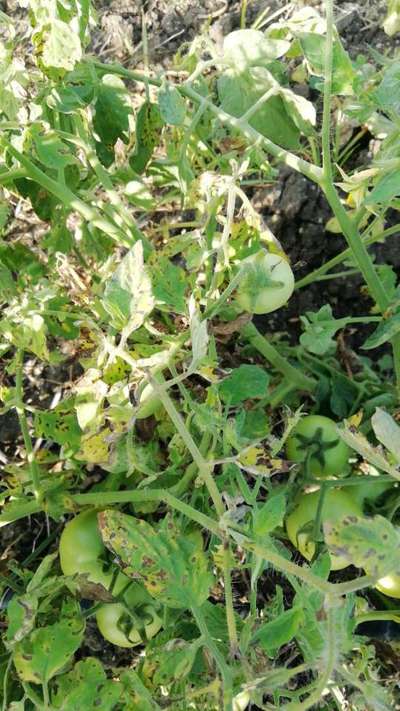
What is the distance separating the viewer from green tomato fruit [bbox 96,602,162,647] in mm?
1118

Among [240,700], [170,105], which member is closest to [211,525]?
[240,700]

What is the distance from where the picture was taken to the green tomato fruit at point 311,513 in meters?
1.12

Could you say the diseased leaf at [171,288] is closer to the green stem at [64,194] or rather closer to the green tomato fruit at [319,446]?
the green stem at [64,194]

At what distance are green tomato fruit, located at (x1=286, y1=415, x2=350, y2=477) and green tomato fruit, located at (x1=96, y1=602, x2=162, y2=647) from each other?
0.33m

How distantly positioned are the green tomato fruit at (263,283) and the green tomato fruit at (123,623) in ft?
1.57

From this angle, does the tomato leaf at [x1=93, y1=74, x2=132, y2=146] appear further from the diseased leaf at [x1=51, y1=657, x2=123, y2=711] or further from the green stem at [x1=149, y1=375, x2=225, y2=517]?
the diseased leaf at [x1=51, y1=657, x2=123, y2=711]

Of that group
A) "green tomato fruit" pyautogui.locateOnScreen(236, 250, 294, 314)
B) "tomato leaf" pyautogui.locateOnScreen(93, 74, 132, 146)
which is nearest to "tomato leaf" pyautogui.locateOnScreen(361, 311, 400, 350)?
"green tomato fruit" pyautogui.locateOnScreen(236, 250, 294, 314)

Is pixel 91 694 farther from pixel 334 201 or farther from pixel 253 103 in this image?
pixel 253 103

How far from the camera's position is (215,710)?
881 mm

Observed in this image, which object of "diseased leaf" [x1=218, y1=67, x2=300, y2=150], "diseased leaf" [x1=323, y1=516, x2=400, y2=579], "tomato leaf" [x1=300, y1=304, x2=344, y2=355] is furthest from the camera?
"tomato leaf" [x1=300, y1=304, x2=344, y2=355]

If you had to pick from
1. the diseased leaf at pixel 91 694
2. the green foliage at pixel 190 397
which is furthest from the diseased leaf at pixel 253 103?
the diseased leaf at pixel 91 694

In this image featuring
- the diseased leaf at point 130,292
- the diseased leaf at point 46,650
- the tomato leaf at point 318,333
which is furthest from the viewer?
the tomato leaf at point 318,333

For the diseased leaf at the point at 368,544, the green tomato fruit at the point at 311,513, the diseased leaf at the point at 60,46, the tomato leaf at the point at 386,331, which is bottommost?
the green tomato fruit at the point at 311,513

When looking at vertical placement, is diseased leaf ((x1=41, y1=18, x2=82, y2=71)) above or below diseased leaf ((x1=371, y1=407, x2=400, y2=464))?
above
